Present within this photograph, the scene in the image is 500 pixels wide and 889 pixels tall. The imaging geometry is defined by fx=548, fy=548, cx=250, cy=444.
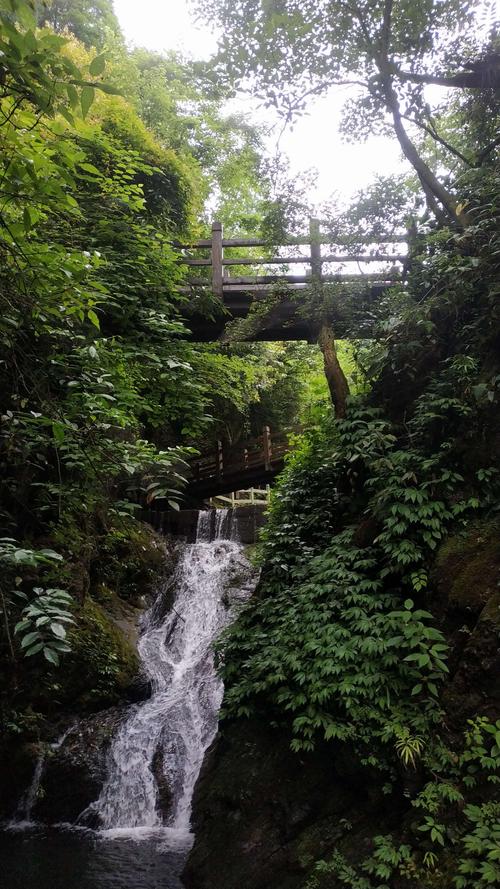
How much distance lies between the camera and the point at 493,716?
4.11m

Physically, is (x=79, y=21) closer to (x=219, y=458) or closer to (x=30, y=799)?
(x=219, y=458)

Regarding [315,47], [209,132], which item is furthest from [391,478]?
[209,132]

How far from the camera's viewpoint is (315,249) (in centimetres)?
854

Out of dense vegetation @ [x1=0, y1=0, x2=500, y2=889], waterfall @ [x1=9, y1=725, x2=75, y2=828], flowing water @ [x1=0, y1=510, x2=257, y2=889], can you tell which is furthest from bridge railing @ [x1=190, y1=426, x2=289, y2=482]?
waterfall @ [x1=9, y1=725, x2=75, y2=828]

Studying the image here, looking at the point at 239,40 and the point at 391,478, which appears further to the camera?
the point at 239,40

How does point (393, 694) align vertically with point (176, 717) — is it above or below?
above

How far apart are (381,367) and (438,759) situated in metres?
4.36

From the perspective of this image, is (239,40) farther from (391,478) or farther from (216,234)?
(391,478)

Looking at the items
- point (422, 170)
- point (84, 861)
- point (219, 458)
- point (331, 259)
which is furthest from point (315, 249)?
point (219, 458)

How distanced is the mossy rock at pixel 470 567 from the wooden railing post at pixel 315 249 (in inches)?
189

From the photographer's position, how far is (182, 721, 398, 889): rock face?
4508mm

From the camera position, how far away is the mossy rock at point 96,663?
26.8 feet

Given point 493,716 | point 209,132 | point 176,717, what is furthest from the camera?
point 209,132

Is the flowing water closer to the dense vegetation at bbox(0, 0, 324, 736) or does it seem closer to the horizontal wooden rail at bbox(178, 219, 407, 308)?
the dense vegetation at bbox(0, 0, 324, 736)
